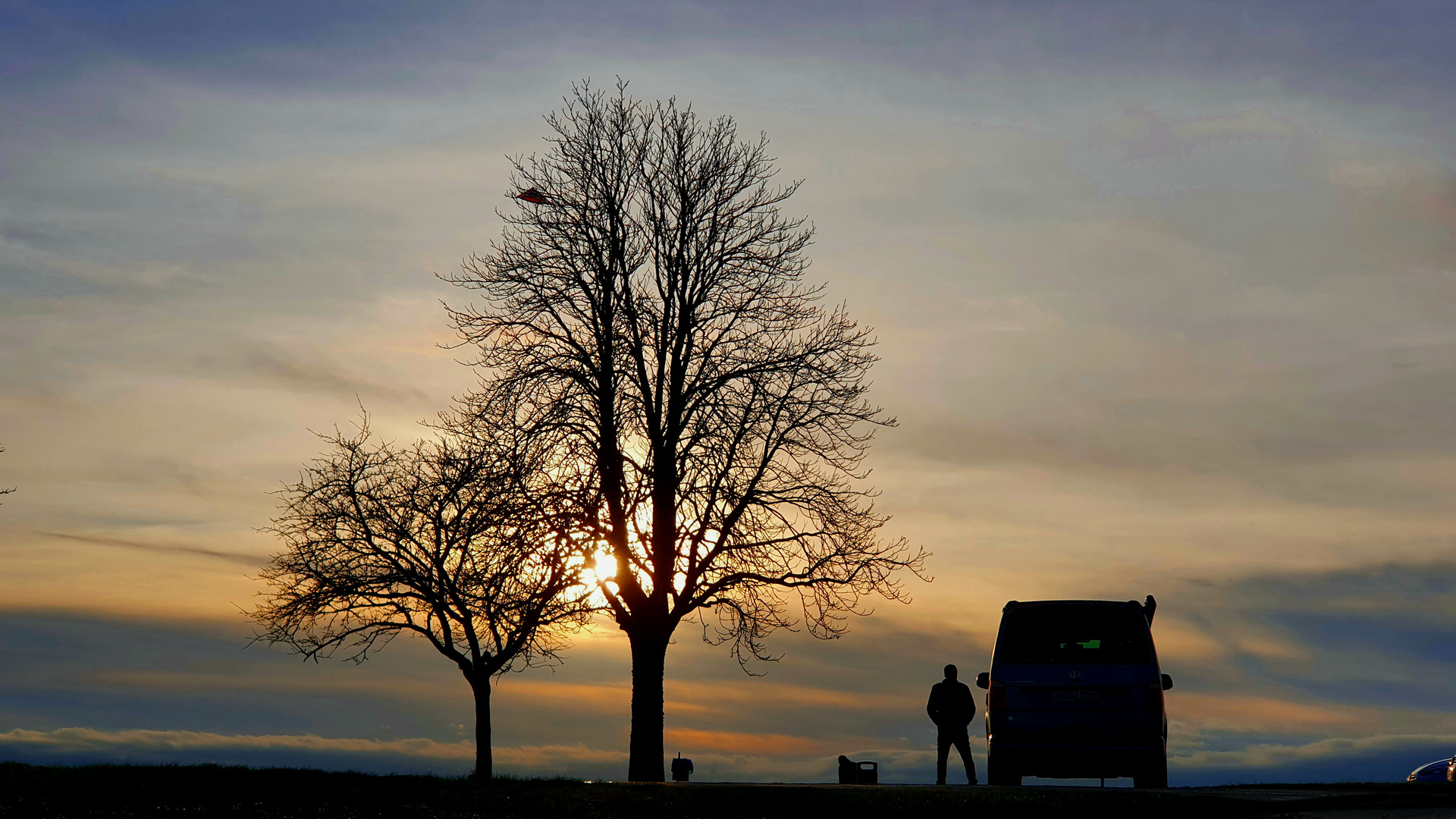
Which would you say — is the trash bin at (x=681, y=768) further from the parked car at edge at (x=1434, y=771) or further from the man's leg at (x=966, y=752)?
the parked car at edge at (x=1434, y=771)

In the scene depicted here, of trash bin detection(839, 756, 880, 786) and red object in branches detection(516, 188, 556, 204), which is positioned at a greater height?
red object in branches detection(516, 188, 556, 204)

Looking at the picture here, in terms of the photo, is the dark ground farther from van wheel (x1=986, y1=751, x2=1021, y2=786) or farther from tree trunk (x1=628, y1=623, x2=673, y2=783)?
tree trunk (x1=628, y1=623, x2=673, y2=783)

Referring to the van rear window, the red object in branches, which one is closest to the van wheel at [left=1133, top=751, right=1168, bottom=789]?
the van rear window

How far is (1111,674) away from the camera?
1513cm

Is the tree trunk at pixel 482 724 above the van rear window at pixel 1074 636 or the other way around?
the other way around

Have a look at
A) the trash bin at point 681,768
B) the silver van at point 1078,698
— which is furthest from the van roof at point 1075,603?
the trash bin at point 681,768

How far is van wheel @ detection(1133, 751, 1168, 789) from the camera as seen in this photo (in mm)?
15258

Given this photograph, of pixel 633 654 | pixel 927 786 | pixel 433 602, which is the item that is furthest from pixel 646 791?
pixel 433 602

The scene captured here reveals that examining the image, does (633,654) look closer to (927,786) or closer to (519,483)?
(519,483)

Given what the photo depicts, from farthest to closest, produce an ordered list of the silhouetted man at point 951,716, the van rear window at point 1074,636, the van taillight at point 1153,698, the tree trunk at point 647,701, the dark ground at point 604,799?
1. the tree trunk at point 647,701
2. the silhouetted man at point 951,716
3. the van rear window at point 1074,636
4. the van taillight at point 1153,698
5. the dark ground at point 604,799

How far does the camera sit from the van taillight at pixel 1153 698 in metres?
15.1

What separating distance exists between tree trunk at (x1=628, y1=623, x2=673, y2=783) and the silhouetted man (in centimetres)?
685

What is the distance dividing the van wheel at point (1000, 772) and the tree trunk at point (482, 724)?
686 inches

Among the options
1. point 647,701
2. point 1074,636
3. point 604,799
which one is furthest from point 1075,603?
point 647,701
